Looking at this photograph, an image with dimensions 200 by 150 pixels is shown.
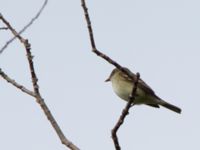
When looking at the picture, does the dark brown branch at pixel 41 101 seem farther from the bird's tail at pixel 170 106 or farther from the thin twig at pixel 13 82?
the bird's tail at pixel 170 106

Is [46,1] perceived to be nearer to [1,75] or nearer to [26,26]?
[26,26]

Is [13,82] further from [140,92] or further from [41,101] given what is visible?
[140,92]

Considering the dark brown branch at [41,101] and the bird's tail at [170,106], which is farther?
the bird's tail at [170,106]

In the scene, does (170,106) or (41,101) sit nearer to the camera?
(41,101)

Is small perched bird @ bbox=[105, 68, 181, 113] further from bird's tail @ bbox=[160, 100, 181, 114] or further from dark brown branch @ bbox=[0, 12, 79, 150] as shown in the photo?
dark brown branch @ bbox=[0, 12, 79, 150]

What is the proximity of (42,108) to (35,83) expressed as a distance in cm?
17

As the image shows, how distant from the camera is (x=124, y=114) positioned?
399cm

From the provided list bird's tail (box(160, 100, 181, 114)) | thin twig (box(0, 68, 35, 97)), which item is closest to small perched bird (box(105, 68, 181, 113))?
bird's tail (box(160, 100, 181, 114))

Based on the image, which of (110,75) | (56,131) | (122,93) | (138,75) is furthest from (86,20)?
(110,75)

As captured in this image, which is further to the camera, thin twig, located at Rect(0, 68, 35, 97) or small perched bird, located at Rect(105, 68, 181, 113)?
small perched bird, located at Rect(105, 68, 181, 113)

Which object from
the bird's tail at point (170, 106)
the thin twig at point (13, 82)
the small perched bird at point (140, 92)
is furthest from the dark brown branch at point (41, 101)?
the bird's tail at point (170, 106)

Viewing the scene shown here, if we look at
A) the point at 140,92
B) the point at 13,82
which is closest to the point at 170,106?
the point at 140,92

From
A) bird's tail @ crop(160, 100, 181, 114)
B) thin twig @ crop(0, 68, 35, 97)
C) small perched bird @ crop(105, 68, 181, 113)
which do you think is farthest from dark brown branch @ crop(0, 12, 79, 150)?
bird's tail @ crop(160, 100, 181, 114)

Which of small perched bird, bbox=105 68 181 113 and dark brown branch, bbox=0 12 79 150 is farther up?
small perched bird, bbox=105 68 181 113
